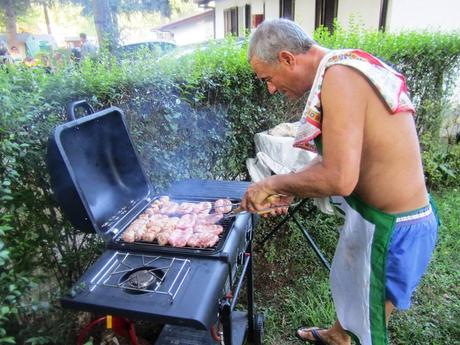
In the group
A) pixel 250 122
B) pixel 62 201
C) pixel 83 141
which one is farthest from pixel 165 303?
pixel 250 122

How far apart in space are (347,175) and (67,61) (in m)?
1.99

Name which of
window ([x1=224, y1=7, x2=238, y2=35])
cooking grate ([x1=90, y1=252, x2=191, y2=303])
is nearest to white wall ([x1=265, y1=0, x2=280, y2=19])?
window ([x1=224, y1=7, x2=238, y2=35])

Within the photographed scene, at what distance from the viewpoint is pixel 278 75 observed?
1.66 meters

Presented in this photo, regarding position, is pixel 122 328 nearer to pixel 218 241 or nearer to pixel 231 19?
pixel 218 241

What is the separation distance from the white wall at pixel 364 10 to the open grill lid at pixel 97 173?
8742mm

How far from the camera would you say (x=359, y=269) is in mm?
1926

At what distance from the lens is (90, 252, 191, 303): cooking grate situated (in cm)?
135

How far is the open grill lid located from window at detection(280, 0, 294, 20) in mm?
11812

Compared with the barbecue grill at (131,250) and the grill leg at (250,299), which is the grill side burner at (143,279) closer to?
the barbecue grill at (131,250)

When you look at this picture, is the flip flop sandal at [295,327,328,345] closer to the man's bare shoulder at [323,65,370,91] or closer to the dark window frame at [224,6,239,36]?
the man's bare shoulder at [323,65,370,91]

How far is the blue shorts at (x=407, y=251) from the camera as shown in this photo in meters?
1.71

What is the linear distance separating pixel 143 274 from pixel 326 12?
462 inches

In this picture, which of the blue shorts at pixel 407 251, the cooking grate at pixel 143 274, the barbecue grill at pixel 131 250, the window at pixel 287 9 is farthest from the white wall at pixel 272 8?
the cooking grate at pixel 143 274

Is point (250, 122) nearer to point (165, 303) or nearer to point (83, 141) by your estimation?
point (83, 141)
